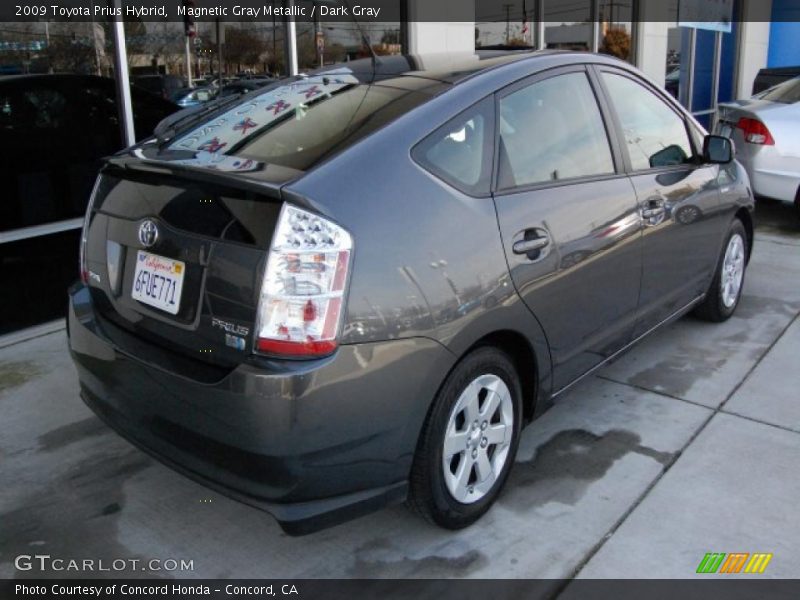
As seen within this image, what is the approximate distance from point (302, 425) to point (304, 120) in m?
1.21

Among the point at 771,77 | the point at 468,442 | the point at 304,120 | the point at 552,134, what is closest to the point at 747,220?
the point at 552,134

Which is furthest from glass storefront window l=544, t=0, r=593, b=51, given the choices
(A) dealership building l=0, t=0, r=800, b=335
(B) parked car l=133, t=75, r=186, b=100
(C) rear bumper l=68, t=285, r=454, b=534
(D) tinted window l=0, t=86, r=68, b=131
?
(C) rear bumper l=68, t=285, r=454, b=534

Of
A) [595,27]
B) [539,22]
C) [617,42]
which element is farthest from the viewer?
[617,42]

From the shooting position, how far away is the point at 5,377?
4223 mm

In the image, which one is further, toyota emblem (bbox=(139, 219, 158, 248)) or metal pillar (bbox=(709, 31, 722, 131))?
metal pillar (bbox=(709, 31, 722, 131))

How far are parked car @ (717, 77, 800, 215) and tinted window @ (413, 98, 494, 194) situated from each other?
17.5 ft

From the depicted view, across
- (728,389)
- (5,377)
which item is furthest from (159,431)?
(728,389)

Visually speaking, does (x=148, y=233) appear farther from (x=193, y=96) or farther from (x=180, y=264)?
(x=193, y=96)

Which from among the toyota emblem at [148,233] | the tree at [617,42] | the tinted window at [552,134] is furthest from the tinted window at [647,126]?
the tree at [617,42]

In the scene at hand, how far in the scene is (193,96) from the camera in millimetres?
6031

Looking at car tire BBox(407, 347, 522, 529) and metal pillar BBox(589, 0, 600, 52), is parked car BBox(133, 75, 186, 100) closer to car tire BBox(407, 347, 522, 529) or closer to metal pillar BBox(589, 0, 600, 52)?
car tire BBox(407, 347, 522, 529)

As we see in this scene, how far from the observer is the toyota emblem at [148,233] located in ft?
8.32

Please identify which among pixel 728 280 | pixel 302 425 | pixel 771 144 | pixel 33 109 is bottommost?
pixel 728 280

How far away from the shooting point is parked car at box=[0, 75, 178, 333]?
190 inches
